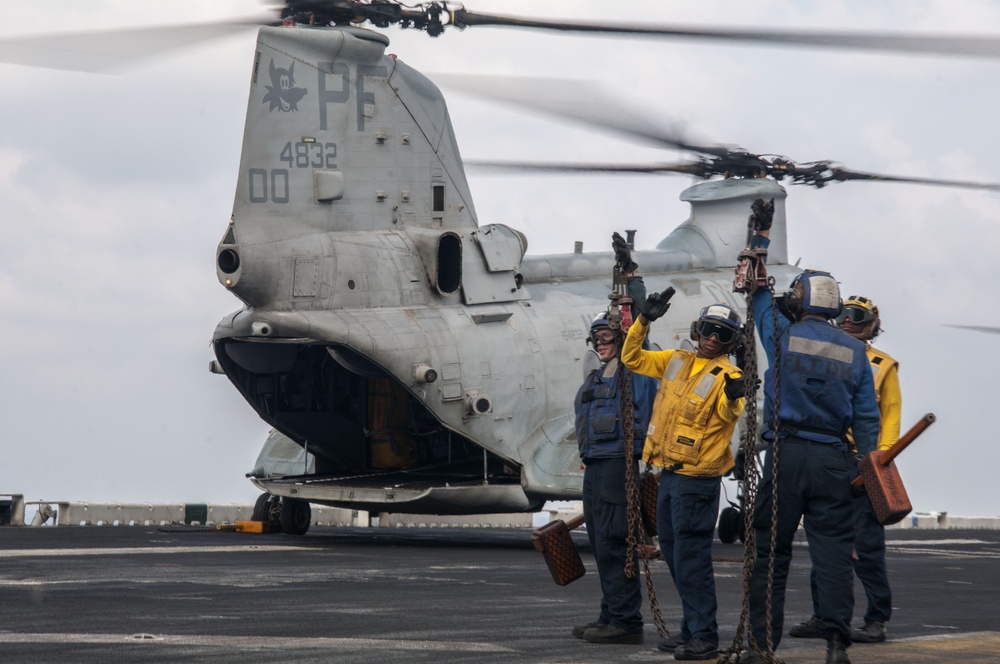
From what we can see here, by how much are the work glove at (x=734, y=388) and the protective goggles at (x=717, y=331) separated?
0.87 feet

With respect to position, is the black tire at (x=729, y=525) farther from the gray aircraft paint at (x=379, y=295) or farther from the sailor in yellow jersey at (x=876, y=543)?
the sailor in yellow jersey at (x=876, y=543)

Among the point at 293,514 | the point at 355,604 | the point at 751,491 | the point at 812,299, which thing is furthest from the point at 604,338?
the point at 293,514

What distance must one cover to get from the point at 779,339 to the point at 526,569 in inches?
300

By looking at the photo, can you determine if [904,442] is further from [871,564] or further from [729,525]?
[729,525]

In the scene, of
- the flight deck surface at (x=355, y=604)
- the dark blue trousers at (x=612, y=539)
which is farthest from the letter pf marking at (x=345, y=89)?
the dark blue trousers at (x=612, y=539)

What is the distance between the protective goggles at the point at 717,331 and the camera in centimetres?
913

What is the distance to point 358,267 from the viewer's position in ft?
61.7

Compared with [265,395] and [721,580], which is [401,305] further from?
[721,580]

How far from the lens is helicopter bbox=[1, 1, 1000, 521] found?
18.4m

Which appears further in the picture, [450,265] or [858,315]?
[450,265]

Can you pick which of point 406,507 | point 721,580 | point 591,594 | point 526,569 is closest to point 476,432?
point 406,507

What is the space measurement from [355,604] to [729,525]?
39.8 feet

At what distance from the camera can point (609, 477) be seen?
977 centimetres

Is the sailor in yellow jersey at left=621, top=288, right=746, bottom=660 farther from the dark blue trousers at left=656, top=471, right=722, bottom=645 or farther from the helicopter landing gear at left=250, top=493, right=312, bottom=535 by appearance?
the helicopter landing gear at left=250, top=493, right=312, bottom=535
